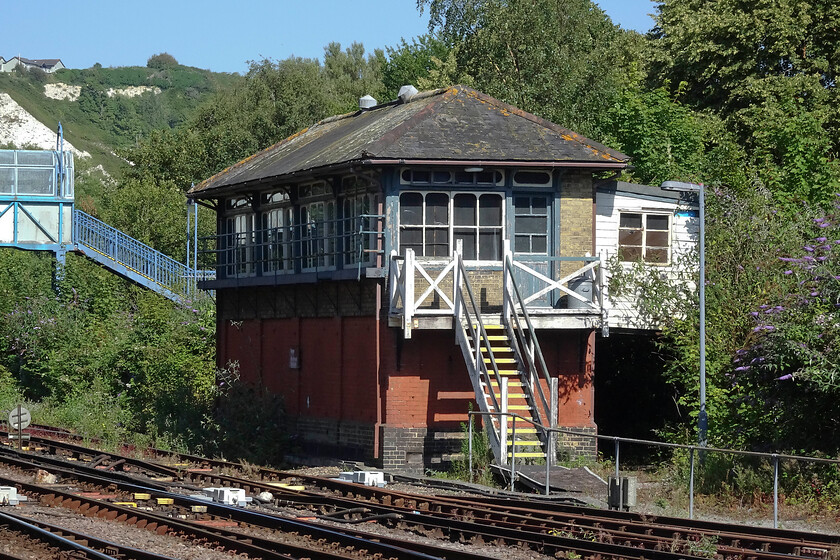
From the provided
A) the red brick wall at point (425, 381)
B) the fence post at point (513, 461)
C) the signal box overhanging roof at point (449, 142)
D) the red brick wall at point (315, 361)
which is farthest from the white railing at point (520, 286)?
the fence post at point (513, 461)

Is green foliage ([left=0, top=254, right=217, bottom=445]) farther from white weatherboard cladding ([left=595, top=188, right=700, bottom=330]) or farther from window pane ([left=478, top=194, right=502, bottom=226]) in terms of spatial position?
white weatherboard cladding ([left=595, top=188, right=700, bottom=330])

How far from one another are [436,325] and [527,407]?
7.31 feet

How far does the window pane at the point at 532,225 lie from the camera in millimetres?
25047

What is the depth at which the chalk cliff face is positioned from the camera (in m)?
169

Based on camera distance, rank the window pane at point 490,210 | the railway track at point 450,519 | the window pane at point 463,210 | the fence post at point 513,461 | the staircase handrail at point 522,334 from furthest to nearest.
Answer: the window pane at point 490,210 < the window pane at point 463,210 < the staircase handrail at point 522,334 < the fence post at point 513,461 < the railway track at point 450,519

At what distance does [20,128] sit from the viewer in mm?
170625

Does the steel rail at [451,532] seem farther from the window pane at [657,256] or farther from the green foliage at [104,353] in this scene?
the green foliage at [104,353]

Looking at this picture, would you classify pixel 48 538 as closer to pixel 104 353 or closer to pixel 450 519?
pixel 450 519

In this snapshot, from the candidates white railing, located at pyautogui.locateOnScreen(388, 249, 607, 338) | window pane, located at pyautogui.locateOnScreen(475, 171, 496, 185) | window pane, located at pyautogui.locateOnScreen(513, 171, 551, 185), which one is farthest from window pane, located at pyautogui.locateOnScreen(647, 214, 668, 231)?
window pane, located at pyautogui.locateOnScreen(475, 171, 496, 185)

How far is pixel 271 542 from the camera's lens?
45.9 feet

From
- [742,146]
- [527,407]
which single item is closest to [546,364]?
[527,407]

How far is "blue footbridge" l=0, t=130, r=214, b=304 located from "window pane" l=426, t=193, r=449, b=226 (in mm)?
16103

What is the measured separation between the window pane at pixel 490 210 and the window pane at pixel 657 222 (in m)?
3.44

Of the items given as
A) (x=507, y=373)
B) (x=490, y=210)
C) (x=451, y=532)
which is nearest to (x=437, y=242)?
(x=490, y=210)
